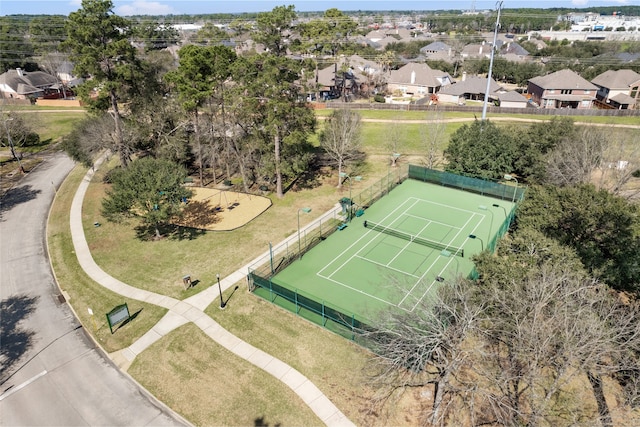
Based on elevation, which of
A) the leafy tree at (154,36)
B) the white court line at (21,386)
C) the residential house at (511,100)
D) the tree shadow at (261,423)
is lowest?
the tree shadow at (261,423)

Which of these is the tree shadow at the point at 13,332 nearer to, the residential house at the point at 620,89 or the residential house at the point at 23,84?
the residential house at the point at 23,84

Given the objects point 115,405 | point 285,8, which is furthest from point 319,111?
point 115,405

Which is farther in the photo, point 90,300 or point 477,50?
point 477,50

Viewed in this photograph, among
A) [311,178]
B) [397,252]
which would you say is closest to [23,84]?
[311,178]

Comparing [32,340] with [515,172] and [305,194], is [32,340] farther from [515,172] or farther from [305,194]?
[515,172]

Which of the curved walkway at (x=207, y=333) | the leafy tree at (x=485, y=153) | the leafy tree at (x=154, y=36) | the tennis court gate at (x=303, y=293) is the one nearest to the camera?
the curved walkway at (x=207, y=333)

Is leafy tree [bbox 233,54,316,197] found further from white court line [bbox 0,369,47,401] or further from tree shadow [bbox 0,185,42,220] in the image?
tree shadow [bbox 0,185,42,220]

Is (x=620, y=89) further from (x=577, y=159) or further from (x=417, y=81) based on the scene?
(x=577, y=159)

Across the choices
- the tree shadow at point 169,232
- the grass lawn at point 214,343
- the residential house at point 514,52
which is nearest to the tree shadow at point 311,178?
the grass lawn at point 214,343
